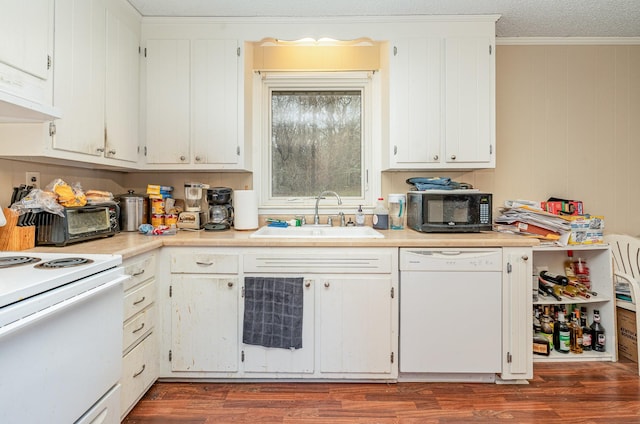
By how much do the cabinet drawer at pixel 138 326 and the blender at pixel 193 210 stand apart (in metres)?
0.61

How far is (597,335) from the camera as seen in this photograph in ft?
7.56

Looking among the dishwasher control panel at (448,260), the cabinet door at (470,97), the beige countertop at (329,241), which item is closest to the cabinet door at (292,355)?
the beige countertop at (329,241)

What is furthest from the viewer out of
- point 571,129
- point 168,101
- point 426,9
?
point 571,129

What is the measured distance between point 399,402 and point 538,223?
153 centimetres

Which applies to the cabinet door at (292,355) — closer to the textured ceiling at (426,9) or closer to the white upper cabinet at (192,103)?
the white upper cabinet at (192,103)

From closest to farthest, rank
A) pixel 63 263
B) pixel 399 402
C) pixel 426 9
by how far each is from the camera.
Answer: pixel 63 263
pixel 399 402
pixel 426 9

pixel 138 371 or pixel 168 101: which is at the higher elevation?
pixel 168 101

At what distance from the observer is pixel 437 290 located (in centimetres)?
192

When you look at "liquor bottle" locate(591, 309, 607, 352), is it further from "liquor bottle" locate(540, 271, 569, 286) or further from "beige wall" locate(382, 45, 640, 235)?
"beige wall" locate(382, 45, 640, 235)

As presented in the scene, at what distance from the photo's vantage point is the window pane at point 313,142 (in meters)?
2.64

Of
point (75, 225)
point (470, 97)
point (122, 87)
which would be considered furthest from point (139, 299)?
point (470, 97)

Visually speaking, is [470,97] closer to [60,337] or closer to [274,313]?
[274,313]

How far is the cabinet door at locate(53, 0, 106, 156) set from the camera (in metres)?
1.57

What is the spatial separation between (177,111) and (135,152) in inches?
15.5
